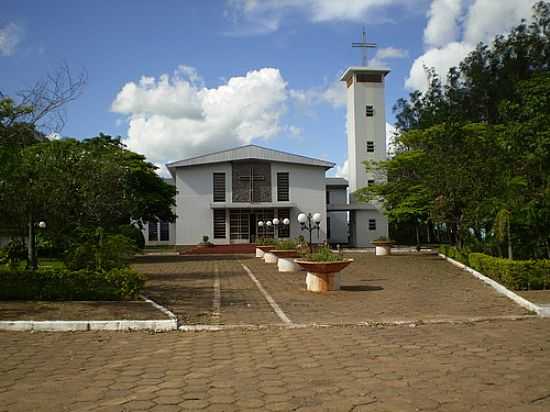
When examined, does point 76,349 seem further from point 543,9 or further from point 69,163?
point 543,9

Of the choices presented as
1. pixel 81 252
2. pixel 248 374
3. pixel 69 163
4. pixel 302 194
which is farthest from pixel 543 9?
pixel 248 374

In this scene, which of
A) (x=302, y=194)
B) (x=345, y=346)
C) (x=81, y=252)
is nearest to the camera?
(x=345, y=346)

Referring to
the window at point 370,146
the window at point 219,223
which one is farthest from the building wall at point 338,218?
the window at point 219,223

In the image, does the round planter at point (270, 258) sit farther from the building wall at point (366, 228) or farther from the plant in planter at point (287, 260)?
the building wall at point (366, 228)

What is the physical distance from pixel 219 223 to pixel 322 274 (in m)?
26.7

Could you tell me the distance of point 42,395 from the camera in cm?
505

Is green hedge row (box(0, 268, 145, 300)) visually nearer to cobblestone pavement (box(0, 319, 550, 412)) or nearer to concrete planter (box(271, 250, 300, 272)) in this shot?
cobblestone pavement (box(0, 319, 550, 412))

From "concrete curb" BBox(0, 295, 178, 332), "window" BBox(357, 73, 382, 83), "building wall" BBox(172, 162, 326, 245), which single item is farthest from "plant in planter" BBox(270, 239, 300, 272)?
"window" BBox(357, 73, 382, 83)

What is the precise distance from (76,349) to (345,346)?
135 inches

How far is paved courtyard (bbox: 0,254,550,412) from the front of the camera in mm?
4836

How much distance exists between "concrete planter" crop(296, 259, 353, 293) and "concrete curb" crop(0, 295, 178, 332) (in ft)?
16.0

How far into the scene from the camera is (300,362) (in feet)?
20.7

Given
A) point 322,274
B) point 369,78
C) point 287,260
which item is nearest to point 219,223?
point 369,78

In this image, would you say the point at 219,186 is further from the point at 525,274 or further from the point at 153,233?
the point at 525,274
